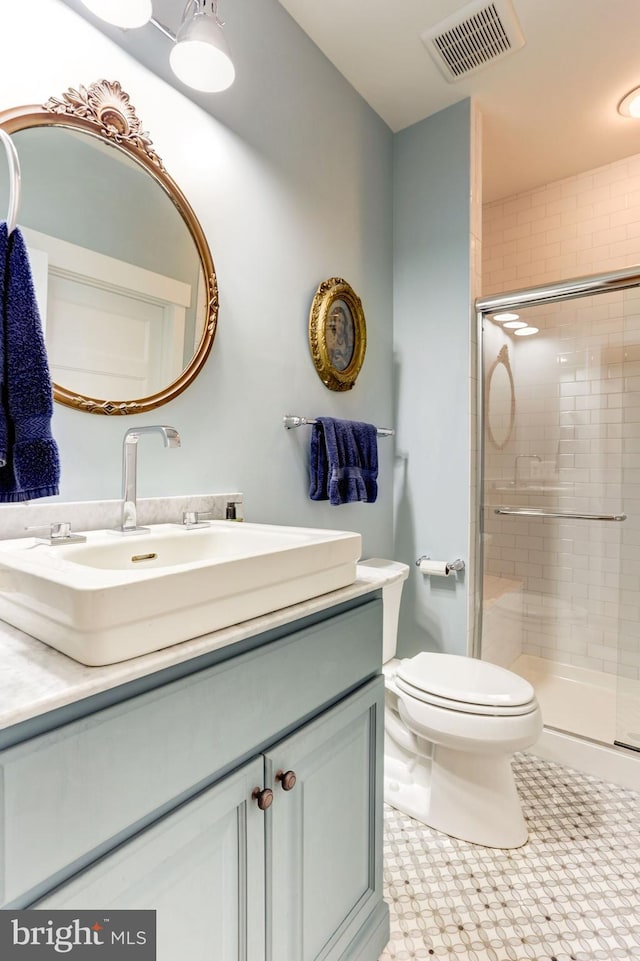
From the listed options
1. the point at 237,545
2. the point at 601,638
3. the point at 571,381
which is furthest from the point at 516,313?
the point at 237,545

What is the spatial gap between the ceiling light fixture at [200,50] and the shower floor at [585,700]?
238 cm

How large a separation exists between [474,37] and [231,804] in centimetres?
234

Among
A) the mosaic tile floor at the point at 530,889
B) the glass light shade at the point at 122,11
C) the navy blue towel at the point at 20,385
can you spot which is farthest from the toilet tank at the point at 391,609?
the glass light shade at the point at 122,11

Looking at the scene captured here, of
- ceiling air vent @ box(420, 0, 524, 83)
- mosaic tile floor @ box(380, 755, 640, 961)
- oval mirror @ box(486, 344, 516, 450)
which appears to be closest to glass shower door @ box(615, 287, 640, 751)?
mosaic tile floor @ box(380, 755, 640, 961)

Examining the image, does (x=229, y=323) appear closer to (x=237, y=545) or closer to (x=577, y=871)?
(x=237, y=545)

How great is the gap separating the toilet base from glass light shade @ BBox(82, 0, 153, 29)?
198 cm

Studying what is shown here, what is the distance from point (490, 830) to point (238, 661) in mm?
1198

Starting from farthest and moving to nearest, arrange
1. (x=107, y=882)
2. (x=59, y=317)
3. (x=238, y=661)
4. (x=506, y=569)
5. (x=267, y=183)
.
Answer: (x=506, y=569) < (x=267, y=183) < (x=59, y=317) < (x=238, y=661) < (x=107, y=882)

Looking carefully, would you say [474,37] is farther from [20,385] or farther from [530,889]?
[530,889]

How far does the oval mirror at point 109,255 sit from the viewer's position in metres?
0.98

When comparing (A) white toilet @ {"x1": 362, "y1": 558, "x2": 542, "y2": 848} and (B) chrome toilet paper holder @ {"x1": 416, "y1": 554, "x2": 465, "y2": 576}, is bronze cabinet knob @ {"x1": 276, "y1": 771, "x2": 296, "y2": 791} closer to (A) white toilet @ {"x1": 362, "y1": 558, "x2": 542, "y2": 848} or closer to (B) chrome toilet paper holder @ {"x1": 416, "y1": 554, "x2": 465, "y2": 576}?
(A) white toilet @ {"x1": 362, "y1": 558, "x2": 542, "y2": 848}

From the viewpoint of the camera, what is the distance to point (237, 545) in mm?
1087

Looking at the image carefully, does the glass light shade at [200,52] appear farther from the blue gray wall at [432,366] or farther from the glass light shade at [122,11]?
the blue gray wall at [432,366]

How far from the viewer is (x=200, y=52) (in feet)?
3.55
